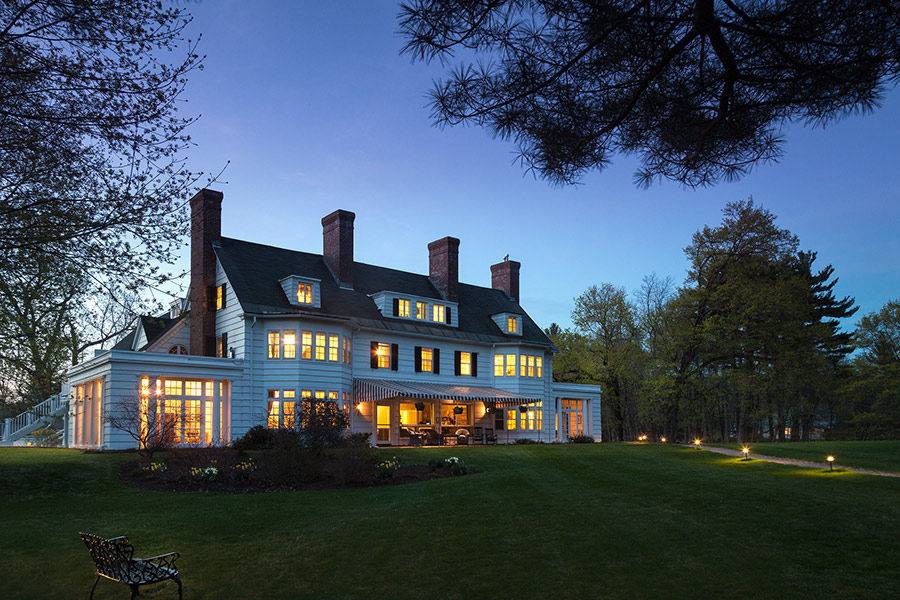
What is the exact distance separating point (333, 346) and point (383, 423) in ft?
16.6

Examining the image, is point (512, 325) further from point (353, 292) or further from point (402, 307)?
point (353, 292)

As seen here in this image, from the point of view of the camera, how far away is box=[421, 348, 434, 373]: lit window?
3109cm

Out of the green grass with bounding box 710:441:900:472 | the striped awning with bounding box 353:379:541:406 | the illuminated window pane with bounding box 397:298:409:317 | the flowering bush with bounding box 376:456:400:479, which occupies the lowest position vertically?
the green grass with bounding box 710:441:900:472

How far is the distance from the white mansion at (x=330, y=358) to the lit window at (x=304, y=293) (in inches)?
2.3

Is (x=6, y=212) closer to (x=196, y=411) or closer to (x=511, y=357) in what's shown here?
(x=196, y=411)

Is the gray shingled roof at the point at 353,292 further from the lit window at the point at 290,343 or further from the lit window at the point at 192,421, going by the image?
the lit window at the point at 192,421

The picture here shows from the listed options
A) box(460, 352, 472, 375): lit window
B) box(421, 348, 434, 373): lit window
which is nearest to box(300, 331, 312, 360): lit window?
→ box(421, 348, 434, 373): lit window

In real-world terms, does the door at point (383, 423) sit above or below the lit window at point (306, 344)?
below

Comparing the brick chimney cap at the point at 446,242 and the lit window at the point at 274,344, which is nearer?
the lit window at the point at 274,344

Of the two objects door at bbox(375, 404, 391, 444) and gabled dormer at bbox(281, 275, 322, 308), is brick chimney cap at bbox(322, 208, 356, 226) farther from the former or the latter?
door at bbox(375, 404, 391, 444)

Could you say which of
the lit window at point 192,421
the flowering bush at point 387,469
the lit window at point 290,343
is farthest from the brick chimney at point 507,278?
the flowering bush at point 387,469

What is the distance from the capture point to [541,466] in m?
18.5

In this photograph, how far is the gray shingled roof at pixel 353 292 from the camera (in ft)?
87.1

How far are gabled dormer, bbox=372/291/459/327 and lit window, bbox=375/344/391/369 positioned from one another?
1.45m
